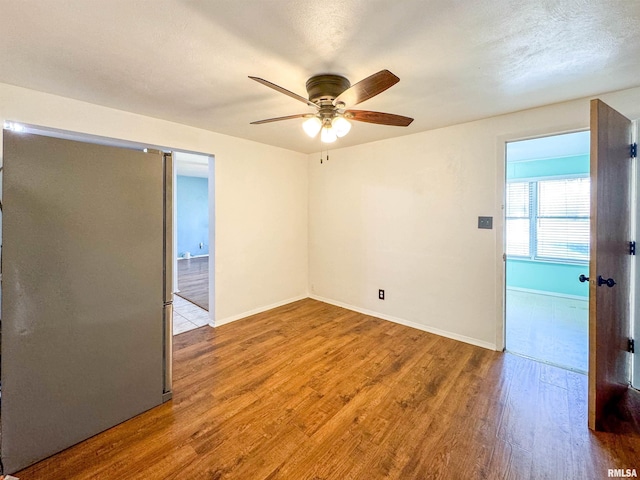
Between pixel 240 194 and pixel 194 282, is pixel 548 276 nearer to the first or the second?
pixel 240 194

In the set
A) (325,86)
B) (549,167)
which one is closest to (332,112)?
(325,86)

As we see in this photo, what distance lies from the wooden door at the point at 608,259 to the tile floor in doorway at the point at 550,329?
0.55 m

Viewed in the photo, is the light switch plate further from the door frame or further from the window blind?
the window blind

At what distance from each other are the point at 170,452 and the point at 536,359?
3.16 metres

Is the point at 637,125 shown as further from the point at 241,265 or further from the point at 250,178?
the point at 241,265

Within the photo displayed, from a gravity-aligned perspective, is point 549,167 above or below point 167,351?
above

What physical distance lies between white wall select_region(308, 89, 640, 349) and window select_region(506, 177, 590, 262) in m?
1.94

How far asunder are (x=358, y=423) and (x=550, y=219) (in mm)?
5154

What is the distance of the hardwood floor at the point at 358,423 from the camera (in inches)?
60.4

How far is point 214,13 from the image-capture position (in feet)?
4.46

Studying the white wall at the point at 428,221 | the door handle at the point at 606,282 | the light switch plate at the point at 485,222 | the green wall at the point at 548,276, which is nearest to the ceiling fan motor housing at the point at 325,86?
the white wall at the point at 428,221

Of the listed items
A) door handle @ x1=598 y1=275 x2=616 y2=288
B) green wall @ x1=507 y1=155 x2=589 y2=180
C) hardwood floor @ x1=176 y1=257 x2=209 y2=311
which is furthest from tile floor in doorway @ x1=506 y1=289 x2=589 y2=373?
Result: hardwood floor @ x1=176 y1=257 x2=209 y2=311

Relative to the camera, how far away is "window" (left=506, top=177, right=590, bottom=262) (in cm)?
460

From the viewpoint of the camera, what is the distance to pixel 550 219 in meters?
4.91
